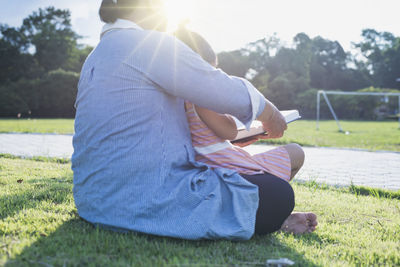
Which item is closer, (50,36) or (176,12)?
(176,12)

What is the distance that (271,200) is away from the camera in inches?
70.4

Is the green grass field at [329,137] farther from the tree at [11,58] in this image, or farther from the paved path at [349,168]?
the tree at [11,58]

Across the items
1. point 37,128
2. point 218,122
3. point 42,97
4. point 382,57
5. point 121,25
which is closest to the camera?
point 121,25

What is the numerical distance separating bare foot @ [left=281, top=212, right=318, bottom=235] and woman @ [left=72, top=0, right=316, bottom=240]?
1.29ft

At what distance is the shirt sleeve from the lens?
1576 millimetres

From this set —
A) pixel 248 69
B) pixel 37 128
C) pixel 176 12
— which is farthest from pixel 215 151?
pixel 248 69

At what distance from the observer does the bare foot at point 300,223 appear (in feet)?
6.86

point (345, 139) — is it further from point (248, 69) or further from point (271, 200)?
point (248, 69)

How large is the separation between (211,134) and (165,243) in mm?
584

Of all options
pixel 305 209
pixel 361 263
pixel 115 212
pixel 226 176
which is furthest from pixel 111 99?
pixel 305 209

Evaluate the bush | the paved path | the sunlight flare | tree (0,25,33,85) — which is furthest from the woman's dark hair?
tree (0,25,33,85)

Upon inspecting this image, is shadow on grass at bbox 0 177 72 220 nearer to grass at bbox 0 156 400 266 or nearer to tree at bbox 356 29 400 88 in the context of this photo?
grass at bbox 0 156 400 266

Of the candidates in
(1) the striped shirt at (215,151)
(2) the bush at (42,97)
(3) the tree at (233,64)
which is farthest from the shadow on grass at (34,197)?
(3) the tree at (233,64)

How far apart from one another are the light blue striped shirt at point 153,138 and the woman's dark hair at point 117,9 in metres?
0.05
